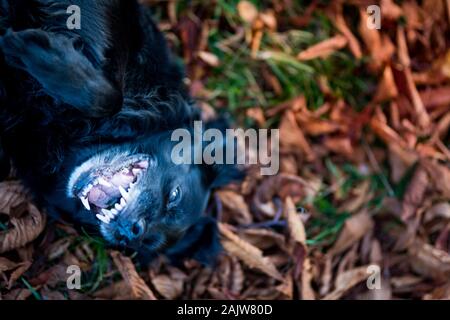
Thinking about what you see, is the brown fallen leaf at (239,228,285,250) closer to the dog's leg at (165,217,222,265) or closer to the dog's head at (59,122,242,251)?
the dog's leg at (165,217,222,265)

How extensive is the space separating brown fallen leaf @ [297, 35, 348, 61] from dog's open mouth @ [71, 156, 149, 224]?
1.75m

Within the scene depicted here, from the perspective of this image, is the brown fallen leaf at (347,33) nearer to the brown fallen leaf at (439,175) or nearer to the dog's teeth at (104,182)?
the brown fallen leaf at (439,175)

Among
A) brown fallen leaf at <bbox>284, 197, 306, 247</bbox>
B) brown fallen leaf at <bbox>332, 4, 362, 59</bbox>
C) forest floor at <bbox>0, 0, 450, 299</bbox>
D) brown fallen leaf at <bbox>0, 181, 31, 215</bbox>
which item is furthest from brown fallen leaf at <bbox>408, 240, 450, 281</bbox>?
brown fallen leaf at <bbox>0, 181, 31, 215</bbox>

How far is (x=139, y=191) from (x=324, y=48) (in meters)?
2.00

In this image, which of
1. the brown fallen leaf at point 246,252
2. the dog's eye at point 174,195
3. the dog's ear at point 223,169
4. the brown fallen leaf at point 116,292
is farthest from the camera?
the brown fallen leaf at point 246,252

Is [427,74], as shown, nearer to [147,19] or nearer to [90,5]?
[147,19]

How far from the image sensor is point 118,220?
8.25 feet

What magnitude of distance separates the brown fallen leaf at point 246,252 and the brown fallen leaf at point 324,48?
1375 millimetres

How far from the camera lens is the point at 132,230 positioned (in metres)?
2.47

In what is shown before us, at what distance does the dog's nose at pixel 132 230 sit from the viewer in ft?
8.11

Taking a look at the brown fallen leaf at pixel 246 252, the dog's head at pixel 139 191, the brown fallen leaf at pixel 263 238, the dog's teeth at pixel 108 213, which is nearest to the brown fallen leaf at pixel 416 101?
the brown fallen leaf at pixel 263 238

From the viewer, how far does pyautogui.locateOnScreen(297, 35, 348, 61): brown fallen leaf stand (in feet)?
12.8

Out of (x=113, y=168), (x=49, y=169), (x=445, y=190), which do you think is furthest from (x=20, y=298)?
(x=445, y=190)
